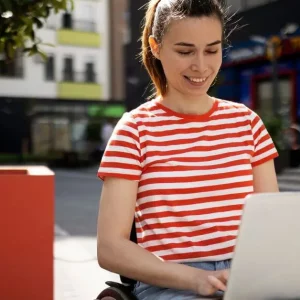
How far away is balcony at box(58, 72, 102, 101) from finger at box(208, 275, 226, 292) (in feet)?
125

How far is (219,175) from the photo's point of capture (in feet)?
7.18

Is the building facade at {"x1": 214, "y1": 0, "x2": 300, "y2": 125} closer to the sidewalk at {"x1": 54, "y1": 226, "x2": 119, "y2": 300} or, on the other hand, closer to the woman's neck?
the sidewalk at {"x1": 54, "y1": 226, "x2": 119, "y2": 300}

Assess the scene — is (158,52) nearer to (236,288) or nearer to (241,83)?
(236,288)

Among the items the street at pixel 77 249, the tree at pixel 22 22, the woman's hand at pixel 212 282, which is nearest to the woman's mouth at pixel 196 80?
the woman's hand at pixel 212 282

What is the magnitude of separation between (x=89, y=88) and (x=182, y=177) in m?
39.7

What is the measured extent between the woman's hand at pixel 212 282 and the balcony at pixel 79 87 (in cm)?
3799

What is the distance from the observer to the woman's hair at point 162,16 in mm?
2119

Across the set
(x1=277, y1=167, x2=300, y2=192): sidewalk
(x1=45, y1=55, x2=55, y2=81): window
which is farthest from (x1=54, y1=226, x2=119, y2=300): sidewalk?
(x1=45, y1=55, x2=55, y2=81): window

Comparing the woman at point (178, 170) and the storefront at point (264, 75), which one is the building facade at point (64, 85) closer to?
the storefront at point (264, 75)

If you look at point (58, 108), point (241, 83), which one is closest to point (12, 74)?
point (58, 108)

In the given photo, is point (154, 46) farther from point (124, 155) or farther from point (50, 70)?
point (50, 70)

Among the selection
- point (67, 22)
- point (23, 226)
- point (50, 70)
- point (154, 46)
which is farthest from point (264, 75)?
point (154, 46)

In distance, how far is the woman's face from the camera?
2.11 m

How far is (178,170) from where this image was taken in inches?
85.4
